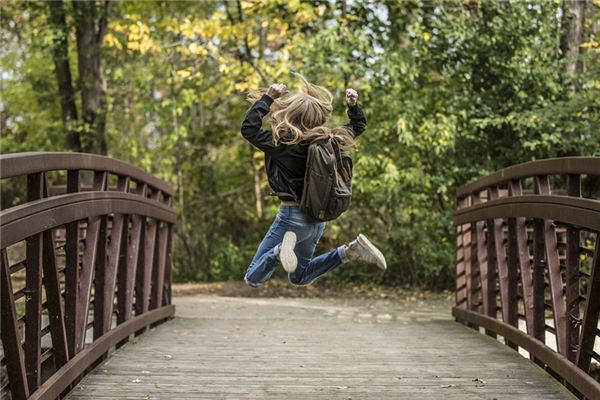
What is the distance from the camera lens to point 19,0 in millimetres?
→ 14625

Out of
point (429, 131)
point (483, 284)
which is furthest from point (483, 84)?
point (483, 284)

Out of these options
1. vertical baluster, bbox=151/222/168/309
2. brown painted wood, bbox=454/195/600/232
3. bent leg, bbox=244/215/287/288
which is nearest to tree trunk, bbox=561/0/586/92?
brown painted wood, bbox=454/195/600/232

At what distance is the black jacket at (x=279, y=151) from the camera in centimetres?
552

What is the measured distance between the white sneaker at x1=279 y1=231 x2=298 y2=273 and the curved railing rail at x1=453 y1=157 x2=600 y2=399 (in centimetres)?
168

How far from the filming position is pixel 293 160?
18.6 feet

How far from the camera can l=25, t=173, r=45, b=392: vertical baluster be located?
4242 mm

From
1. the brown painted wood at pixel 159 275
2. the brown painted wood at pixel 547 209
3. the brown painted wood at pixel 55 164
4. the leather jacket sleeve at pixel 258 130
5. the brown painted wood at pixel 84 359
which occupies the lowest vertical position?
the brown painted wood at pixel 84 359

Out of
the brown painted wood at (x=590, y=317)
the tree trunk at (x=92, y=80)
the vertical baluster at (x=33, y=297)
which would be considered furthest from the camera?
the tree trunk at (x=92, y=80)

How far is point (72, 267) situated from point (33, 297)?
0.86m

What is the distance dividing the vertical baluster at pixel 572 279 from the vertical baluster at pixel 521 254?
0.91 m

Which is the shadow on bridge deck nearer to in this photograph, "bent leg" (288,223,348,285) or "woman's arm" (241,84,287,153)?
"bent leg" (288,223,348,285)

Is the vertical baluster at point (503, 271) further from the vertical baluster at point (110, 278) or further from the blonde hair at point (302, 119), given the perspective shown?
the vertical baluster at point (110, 278)

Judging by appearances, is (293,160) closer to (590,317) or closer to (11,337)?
(590,317)

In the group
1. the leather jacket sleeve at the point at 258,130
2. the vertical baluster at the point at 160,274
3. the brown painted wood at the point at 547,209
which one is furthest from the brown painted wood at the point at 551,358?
the vertical baluster at the point at 160,274
